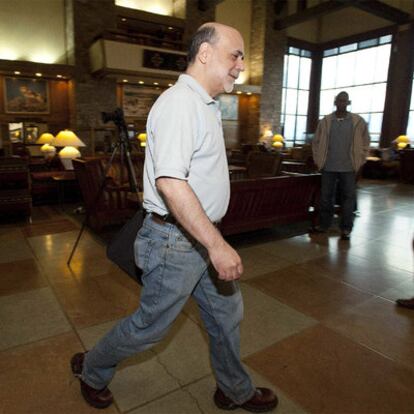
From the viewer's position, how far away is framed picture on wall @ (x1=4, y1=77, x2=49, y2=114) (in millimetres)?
9570

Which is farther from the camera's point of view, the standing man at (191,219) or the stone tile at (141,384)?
the stone tile at (141,384)

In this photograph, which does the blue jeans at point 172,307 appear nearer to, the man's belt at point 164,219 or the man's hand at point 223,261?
the man's belt at point 164,219

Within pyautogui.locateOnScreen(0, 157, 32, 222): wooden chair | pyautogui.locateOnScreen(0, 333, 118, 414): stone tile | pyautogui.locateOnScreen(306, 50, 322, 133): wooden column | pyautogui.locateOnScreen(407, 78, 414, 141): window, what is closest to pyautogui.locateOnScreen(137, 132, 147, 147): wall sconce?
pyautogui.locateOnScreen(0, 157, 32, 222): wooden chair

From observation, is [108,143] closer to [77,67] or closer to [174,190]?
[77,67]

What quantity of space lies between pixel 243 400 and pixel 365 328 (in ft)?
3.81

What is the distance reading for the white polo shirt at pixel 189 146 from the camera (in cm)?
102

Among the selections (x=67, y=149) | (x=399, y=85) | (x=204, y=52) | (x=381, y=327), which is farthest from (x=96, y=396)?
(x=399, y=85)

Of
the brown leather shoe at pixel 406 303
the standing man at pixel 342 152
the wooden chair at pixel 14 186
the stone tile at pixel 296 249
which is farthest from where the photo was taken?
the wooden chair at pixel 14 186

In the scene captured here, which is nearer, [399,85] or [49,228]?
[49,228]

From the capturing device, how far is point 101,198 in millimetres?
4484

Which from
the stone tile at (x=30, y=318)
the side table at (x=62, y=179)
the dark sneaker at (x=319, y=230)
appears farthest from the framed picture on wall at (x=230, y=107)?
the stone tile at (x=30, y=318)

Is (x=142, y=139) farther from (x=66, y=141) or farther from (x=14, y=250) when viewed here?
(x=14, y=250)

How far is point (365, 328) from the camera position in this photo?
7.33 feet

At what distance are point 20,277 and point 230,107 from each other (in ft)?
38.6
